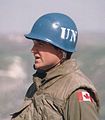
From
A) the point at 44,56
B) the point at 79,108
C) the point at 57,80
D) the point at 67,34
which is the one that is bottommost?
the point at 79,108

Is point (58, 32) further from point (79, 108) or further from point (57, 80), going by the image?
point (79, 108)

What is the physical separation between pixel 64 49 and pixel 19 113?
71 cm

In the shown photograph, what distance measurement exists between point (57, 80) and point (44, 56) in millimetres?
239

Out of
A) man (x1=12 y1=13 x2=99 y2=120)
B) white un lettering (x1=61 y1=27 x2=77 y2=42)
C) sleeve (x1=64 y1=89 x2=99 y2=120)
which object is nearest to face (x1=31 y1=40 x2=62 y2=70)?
man (x1=12 y1=13 x2=99 y2=120)

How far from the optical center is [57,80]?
3555 millimetres

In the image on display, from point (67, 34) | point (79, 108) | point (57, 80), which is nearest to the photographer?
point (79, 108)

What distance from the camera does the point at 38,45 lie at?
367cm

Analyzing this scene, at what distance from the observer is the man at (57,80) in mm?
3336

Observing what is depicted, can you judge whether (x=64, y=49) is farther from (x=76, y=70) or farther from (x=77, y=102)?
(x=77, y=102)

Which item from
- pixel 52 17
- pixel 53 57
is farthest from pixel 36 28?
pixel 53 57

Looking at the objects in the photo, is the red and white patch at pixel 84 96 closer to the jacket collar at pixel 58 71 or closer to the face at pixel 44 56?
the jacket collar at pixel 58 71

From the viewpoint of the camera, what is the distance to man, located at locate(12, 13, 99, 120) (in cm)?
334

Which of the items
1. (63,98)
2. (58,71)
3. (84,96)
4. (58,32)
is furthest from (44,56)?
(84,96)

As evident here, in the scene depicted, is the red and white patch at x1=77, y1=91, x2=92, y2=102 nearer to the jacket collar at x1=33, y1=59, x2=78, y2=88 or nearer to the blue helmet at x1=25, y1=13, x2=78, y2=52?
the jacket collar at x1=33, y1=59, x2=78, y2=88
